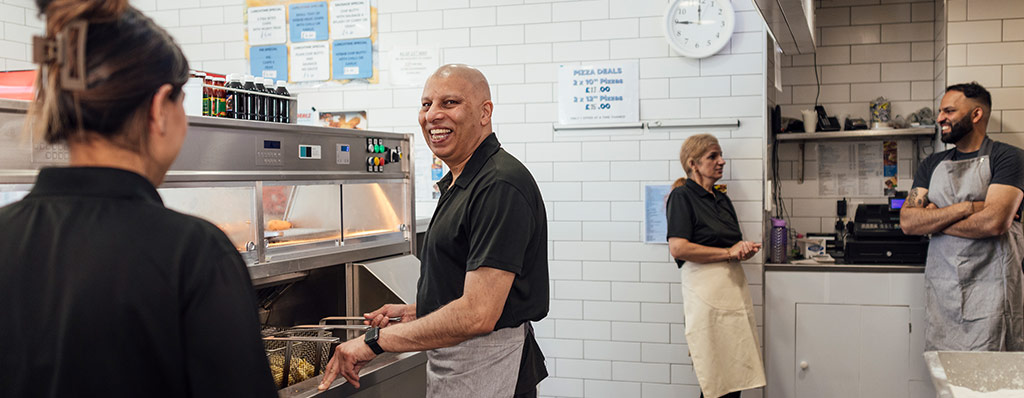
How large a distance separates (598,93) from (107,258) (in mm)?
4068

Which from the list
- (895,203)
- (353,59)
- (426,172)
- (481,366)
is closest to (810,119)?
(895,203)

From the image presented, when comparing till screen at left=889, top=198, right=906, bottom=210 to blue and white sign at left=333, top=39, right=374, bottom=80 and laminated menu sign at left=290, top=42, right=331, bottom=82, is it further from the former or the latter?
laminated menu sign at left=290, top=42, right=331, bottom=82

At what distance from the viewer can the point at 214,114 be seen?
256 cm

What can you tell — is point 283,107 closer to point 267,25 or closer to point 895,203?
point 267,25

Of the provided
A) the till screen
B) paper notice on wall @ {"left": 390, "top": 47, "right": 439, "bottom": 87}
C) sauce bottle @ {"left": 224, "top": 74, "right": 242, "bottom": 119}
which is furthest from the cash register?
sauce bottle @ {"left": 224, "top": 74, "right": 242, "bottom": 119}

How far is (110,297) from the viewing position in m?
0.87

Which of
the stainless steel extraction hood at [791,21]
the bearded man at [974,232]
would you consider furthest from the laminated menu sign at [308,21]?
the bearded man at [974,232]

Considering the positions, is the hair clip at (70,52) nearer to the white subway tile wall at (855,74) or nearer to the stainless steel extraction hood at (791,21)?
the stainless steel extraction hood at (791,21)

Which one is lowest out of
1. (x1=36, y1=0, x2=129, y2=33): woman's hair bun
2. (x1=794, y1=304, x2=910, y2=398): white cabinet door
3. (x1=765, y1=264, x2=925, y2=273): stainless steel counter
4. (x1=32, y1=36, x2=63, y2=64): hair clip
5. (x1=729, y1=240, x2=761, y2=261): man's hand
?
(x1=794, y1=304, x2=910, y2=398): white cabinet door

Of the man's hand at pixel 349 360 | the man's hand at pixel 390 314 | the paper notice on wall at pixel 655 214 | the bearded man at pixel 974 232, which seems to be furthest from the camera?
the paper notice on wall at pixel 655 214

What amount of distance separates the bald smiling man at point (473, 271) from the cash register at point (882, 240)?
2.92 m

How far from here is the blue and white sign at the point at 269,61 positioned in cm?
546

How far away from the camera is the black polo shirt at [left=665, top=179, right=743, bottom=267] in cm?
404

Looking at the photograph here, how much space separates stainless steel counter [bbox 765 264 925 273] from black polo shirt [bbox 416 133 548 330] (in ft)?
8.99
